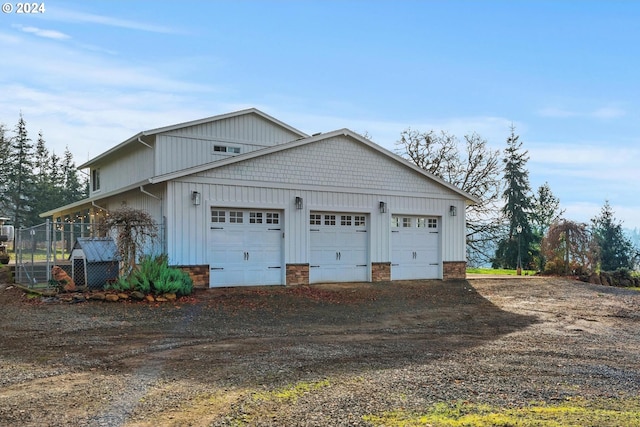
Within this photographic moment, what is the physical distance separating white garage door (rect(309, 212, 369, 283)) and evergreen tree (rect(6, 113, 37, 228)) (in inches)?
1465

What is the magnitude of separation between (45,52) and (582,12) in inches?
523

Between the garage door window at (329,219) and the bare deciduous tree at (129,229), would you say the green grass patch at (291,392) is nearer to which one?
the bare deciduous tree at (129,229)

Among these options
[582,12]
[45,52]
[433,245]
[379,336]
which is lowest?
[379,336]

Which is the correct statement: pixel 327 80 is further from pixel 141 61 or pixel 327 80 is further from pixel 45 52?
pixel 45 52

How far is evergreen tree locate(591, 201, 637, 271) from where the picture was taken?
3303cm

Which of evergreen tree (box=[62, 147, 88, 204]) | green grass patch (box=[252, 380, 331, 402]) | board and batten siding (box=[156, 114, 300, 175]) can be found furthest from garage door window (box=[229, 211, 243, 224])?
evergreen tree (box=[62, 147, 88, 204])

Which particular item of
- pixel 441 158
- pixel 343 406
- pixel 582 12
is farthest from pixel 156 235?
pixel 441 158

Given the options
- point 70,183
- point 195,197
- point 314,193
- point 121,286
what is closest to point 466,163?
point 314,193

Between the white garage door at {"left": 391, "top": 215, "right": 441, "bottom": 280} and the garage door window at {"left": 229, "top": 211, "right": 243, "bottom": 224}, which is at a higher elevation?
the garage door window at {"left": 229, "top": 211, "right": 243, "bottom": 224}

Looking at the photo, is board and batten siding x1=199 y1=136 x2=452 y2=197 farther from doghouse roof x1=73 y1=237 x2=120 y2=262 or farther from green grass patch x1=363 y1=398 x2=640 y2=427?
green grass patch x1=363 y1=398 x2=640 y2=427

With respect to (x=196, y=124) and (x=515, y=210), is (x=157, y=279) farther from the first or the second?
(x=515, y=210)

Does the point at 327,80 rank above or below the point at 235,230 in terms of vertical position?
above

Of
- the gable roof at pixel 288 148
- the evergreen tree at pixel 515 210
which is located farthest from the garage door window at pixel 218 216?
the evergreen tree at pixel 515 210

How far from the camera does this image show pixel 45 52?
498 inches
